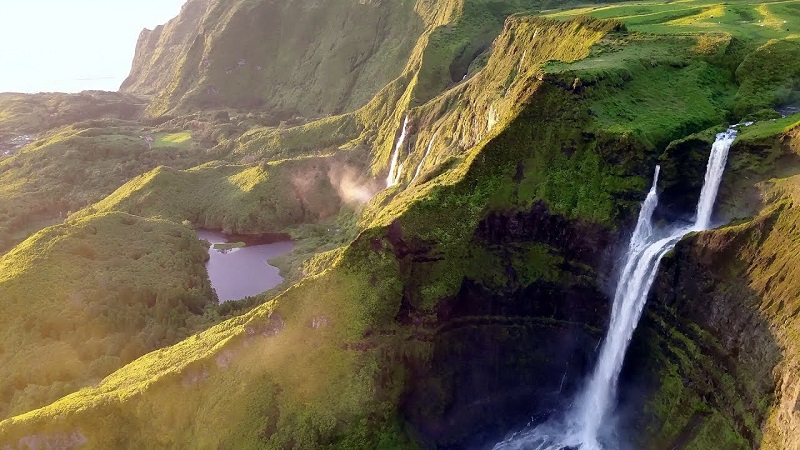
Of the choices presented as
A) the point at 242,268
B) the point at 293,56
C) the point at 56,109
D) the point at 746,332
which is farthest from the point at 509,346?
the point at 56,109

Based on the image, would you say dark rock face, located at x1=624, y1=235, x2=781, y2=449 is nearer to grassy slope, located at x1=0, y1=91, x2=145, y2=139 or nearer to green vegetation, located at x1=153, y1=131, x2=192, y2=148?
green vegetation, located at x1=153, y1=131, x2=192, y2=148

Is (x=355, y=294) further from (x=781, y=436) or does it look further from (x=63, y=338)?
(x=63, y=338)

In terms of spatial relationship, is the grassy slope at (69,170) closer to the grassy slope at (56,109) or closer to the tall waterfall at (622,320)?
the grassy slope at (56,109)

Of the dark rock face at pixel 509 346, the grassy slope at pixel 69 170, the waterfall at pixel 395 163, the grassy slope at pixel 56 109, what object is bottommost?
the dark rock face at pixel 509 346

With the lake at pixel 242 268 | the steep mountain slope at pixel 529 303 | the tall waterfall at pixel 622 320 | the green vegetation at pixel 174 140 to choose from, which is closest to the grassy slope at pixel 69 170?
the green vegetation at pixel 174 140

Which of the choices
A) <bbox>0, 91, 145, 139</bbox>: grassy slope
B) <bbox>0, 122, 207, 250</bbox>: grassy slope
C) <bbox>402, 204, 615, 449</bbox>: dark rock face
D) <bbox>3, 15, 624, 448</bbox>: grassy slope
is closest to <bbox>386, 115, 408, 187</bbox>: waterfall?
<bbox>3, 15, 624, 448</bbox>: grassy slope

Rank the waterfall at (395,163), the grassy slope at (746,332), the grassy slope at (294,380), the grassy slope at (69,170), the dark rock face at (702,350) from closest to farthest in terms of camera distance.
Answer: the grassy slope at (746,332), the dark rock face at (702,350), the grassy slope at (294,380), the waterfall at (395,163), the grassy slope at (69,170)

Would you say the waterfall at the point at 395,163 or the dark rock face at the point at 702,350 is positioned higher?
the waterfall at the point at 395,163
